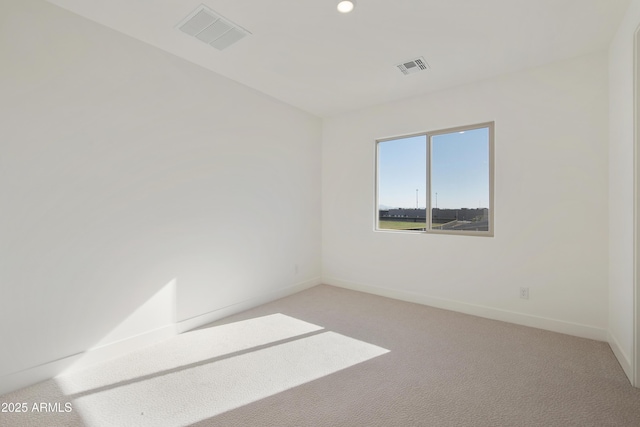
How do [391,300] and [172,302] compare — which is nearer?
[172,302]

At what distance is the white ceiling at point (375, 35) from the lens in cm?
210

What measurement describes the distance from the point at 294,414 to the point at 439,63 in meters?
3.31

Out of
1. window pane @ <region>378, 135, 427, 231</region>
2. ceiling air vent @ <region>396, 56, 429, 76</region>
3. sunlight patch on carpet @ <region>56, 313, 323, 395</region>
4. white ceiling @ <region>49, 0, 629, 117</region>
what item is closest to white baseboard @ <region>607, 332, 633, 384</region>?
window pane @ <region>378, 135, 427, 231</region>

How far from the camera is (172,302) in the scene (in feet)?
9.04

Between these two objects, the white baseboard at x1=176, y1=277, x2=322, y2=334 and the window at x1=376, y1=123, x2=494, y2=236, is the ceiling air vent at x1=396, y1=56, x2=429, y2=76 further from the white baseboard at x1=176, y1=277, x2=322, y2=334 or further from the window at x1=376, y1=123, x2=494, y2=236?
the white baseboard at x1=176, y1=277, x2=322, y2=334

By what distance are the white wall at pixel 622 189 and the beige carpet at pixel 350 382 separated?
11.4 inches

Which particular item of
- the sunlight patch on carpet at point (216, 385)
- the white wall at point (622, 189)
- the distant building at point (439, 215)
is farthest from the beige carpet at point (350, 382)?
the distant building at point (439, 215)

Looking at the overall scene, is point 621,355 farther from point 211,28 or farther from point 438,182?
point 211,28

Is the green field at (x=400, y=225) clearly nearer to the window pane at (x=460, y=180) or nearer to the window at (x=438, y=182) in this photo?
the window at (x=438, y=182)

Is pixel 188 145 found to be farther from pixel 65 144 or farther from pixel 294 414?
pixel 294 414

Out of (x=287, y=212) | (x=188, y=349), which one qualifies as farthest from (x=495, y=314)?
(x=188, y=349)

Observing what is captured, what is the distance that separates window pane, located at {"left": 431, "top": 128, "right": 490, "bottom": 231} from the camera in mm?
3316

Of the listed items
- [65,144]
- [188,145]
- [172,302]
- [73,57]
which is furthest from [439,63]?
[172,302]

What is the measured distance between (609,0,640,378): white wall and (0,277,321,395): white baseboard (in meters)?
3.53
